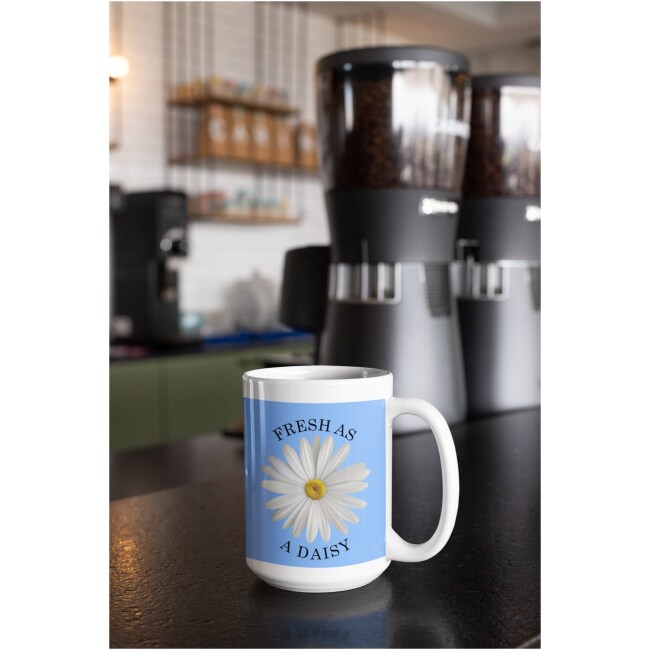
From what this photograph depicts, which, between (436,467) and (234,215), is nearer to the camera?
(436,467)

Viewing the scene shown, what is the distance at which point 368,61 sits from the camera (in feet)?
3.33

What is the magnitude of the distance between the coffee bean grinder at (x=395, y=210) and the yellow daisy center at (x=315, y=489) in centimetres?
51

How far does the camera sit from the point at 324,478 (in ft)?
1.64

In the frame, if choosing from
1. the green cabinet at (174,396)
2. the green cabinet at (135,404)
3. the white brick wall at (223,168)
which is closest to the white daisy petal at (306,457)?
the green cabinet at (174,396)

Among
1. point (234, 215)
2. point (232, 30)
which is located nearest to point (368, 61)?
point (234, 215)

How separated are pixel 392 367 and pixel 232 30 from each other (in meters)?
3.56

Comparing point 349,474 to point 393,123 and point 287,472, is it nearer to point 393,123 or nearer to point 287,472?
point 287,472

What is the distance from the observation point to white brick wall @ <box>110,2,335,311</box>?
3.77 metres

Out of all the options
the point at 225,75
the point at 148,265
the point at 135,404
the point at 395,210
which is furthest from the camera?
the point at 225,75

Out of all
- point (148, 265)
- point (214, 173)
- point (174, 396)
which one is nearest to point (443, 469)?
point (174, 396)

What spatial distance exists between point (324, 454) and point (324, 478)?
0.01 metres

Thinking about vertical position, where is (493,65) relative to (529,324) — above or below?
above

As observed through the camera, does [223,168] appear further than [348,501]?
Yes
